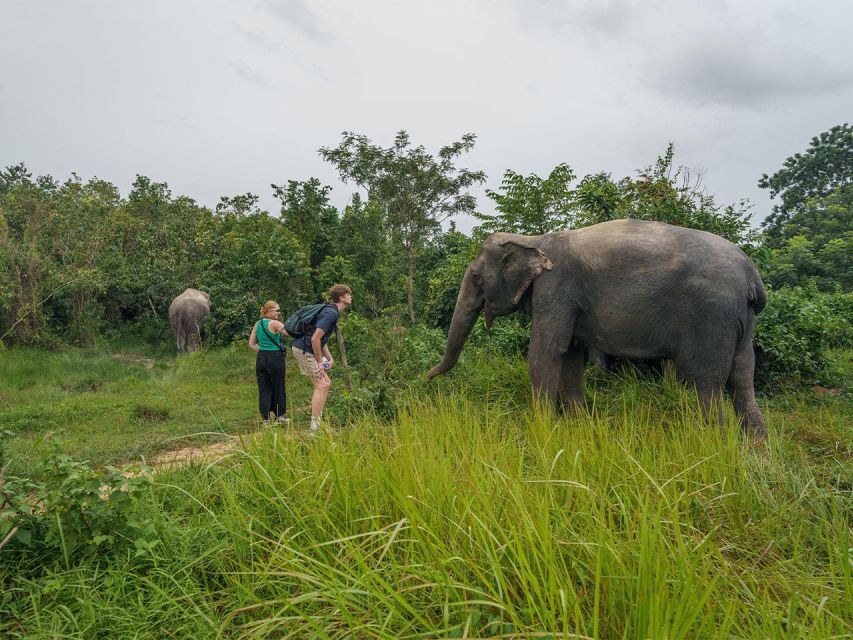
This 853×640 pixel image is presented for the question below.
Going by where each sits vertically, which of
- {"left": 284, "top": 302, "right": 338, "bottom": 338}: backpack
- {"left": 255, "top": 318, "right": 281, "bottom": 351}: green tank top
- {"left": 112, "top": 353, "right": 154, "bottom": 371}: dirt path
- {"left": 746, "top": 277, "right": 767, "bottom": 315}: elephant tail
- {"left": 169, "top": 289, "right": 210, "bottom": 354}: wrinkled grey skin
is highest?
{"left": 746, "top": 277, "right": 767, "bottom": 315}: elephant tail

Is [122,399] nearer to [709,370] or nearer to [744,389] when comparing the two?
[709,370]

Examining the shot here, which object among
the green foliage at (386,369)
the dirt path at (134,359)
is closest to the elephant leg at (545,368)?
the green foliage at (386,369)

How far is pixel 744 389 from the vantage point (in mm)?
4363

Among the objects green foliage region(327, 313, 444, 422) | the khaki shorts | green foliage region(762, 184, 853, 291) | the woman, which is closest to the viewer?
green foliage region(327, 313, 444, 422)

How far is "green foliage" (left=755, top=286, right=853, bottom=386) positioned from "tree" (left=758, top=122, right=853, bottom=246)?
2422 cm

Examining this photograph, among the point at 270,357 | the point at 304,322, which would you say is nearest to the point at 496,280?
the point at 304,322

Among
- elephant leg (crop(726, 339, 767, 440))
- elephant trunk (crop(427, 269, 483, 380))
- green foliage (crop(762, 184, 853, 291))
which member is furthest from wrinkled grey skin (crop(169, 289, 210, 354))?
green foliage (crop(762, 184, 853, 291))

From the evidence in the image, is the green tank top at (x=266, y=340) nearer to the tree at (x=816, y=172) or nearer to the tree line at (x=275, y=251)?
the tree line at (x=275, y=251)

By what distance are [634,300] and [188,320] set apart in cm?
1107

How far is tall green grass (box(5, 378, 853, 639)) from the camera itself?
171 cm

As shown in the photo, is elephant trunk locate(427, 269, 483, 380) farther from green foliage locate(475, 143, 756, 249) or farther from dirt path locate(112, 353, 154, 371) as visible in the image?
dirt path locate(112, 353, 154, 371)

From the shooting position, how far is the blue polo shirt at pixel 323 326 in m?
5.77

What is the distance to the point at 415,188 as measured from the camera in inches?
586

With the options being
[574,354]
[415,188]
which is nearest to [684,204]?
[574,354]
